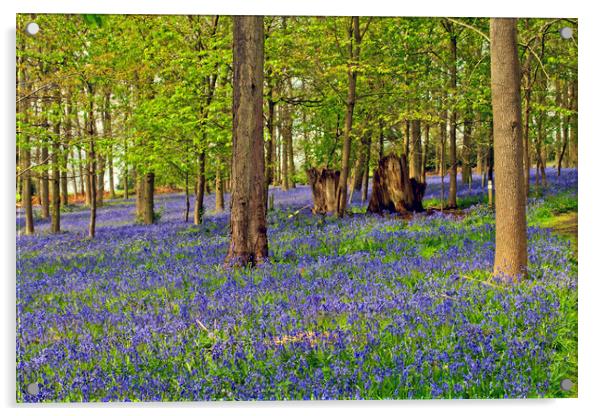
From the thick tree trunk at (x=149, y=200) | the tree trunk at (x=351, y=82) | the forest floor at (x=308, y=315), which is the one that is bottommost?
the forest floor at (x=308, y=315)

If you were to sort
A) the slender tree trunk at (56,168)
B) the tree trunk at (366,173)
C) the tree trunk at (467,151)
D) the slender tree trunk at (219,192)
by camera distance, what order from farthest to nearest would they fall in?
the tree trunk at (366,173), the slender tree trunk at (219,192), the tree trunk at (467,151), the slender tree trunk at (56,168)

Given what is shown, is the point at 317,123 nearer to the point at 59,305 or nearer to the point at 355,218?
the point at 355,218

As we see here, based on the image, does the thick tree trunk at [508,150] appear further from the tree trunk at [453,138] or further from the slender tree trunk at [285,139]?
the slender tree trunk at [285,139]

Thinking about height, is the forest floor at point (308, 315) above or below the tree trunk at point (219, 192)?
below

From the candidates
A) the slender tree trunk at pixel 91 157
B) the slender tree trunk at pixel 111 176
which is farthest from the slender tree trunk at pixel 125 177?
the slender tree trunk at pixel 91 157

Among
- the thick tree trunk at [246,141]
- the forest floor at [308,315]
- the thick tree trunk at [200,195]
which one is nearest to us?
the forest floor at [308,315]

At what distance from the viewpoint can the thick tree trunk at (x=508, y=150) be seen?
16.5 feet

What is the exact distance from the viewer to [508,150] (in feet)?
16.5

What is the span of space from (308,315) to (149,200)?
4343 millimetres

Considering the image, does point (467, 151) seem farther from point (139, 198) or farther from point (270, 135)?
point (139, 198)

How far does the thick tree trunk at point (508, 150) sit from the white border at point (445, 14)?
1.30 ft

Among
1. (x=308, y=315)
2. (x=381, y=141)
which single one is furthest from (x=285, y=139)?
(x=308, y=315)

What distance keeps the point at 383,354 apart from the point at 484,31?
3620 millimetres

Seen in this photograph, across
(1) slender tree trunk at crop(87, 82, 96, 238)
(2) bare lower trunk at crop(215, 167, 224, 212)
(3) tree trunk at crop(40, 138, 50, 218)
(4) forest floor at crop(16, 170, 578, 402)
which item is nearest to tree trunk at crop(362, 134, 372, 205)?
(4) forest floor at crop(16, 170, 578, 402)
